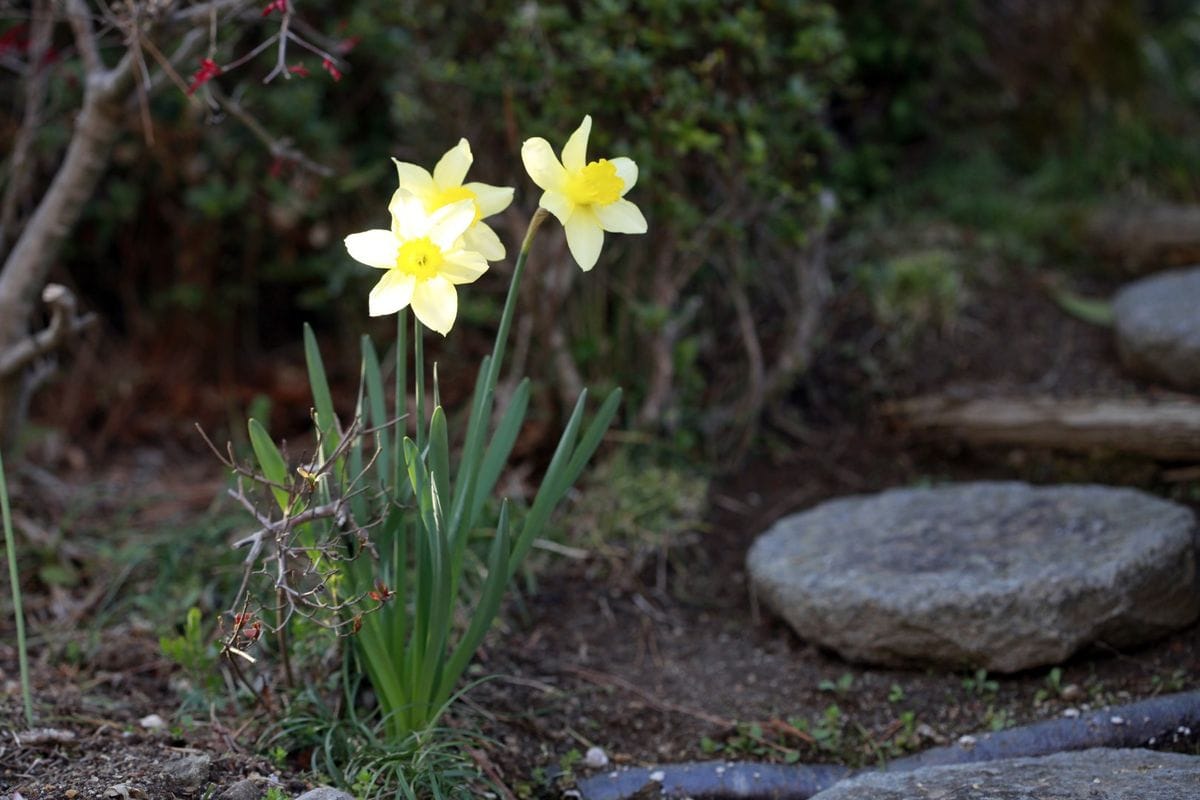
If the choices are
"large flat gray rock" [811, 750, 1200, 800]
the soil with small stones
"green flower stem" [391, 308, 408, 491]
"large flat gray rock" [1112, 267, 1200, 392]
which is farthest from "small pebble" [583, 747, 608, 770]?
"large flat gray rock" [1112, 267, 1200, 392]

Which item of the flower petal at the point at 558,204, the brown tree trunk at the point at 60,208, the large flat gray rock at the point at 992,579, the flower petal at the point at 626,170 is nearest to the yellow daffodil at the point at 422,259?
the flower petal at the point at 558,204

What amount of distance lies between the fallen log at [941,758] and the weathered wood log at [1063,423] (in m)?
0.95

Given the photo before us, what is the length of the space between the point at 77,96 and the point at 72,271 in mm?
975

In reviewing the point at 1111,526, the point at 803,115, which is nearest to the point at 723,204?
the point at 803,115

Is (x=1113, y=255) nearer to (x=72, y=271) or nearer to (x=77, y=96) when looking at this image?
(x=77, y=96)

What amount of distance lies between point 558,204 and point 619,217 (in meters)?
0.11

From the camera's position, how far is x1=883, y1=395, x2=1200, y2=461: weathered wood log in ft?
9.94

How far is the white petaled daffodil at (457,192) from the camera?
178 centimetres

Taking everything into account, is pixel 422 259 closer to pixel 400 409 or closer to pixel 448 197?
pixel 448 197

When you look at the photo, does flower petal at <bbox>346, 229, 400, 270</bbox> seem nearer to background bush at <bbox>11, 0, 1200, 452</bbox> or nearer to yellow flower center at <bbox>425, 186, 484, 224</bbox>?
yellow flower center at <bbox>425, 186, 484, 224</bbox>

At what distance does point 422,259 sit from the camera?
5.64 ft

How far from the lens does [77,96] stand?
362cm

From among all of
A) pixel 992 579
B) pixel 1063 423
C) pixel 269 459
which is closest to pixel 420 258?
pixel 269 459

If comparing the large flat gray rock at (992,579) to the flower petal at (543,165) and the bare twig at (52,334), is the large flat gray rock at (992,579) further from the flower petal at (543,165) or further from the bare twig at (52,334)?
the bare twig at (52,334)
